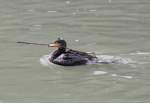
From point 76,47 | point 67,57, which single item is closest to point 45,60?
point 67,57

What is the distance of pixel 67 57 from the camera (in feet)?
44.2

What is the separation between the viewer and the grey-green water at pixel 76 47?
38.6ft

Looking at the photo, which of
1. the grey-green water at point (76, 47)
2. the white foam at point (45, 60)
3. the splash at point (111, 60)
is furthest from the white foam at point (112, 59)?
the white foam at point (45, 60)

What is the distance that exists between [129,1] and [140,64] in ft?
26.1

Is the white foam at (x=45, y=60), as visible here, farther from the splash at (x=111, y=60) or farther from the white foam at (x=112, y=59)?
the white foam at (x=112, y=59)

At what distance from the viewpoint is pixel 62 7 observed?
2006 cm

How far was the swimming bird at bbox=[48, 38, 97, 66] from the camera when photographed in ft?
44.0

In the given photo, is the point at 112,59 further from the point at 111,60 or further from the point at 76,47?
the point at 76,47

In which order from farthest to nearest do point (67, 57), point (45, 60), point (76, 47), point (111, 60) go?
1. point (76, 47)
2. point (45, 60)
3. point (111, 60)
4. point (67, 57)

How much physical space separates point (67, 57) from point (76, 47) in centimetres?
153

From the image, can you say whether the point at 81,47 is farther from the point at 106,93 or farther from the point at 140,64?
the point at 106,93

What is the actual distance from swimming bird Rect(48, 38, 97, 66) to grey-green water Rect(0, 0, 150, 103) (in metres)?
0.12

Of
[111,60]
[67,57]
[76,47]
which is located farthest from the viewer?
[76,47]

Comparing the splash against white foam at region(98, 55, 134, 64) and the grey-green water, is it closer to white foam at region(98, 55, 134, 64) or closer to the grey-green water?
white foam at region(98, 55, 134, 64)
